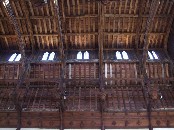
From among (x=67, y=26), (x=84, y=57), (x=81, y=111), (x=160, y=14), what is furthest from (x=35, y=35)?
(x=160, y=14)

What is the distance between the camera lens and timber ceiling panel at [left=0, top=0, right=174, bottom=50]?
67.1 ft

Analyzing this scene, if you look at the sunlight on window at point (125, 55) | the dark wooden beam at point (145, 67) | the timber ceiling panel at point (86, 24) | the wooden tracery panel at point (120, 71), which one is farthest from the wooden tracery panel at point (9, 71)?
the dark wooden beam at point (145, 67)

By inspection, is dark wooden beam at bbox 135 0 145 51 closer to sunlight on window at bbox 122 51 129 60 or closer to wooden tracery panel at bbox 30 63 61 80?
sunlight on window at bbox 122 51 129 60

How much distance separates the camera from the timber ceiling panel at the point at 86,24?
20438mm

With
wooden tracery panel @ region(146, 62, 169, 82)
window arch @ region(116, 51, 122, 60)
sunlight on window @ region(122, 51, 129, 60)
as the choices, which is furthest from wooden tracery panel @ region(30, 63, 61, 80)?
wooden tracery panel @ region(146, 62, 169, 82)

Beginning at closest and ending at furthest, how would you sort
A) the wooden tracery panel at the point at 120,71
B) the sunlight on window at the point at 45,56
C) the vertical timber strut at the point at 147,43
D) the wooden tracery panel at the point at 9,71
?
the vertical timber strut at the point at 147,43 < the wooden tracery panel at the point at 120,71 < the wooden tracery panel at the point at 9,71 < the sunlight on window at the point at 45,56

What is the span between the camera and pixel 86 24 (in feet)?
69.9

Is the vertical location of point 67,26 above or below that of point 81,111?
above

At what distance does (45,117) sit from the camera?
17.5m

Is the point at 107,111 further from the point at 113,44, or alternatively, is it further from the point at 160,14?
the point at 160,14

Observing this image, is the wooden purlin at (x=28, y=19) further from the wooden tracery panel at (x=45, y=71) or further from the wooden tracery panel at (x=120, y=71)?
the wooden tracery panel at (x=120, y=71)

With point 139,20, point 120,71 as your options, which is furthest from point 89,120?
point 139,20

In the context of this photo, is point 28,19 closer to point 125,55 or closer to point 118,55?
point 118,55

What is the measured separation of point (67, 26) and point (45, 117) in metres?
7.25
